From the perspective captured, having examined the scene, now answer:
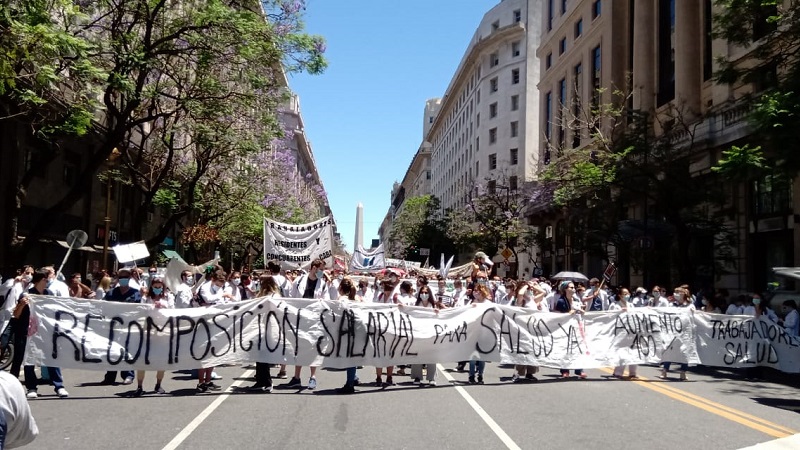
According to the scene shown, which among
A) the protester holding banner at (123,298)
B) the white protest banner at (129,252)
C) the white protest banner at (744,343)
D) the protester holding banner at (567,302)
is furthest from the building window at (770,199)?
the protester holding banner at (123,298)

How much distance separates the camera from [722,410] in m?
9.67

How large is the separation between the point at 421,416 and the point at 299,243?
10.8m

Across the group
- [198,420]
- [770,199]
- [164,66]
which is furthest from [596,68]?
[198,420]

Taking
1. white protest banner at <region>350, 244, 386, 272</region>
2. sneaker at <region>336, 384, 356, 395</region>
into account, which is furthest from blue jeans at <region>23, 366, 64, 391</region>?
white protest banner at <region>350, 244, 386, 272</region>

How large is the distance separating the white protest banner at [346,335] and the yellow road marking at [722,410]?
108 cm

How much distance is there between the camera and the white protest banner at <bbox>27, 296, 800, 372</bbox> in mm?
10188

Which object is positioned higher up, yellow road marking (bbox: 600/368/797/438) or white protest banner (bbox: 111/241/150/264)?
white protest banner (bbox: 111/241/150/264)

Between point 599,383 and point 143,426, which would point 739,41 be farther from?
point 143,426

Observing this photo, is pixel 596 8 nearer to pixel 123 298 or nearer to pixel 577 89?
pixel 577 89

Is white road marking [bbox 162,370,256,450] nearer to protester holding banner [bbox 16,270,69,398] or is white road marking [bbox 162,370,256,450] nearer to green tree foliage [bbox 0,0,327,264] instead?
protester holding banner [bbox 16,270,69,398]

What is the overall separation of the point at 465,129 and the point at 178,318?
3055 inches

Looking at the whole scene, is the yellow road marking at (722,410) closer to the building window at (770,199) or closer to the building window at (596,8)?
the building window at (770,199)

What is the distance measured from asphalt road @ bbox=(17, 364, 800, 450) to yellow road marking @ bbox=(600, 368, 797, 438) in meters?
0.02

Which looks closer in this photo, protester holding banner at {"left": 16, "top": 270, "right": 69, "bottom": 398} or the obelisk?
protester holding banner at {"left": 16, "top": 270, "right": 69, "bottom": 398}
